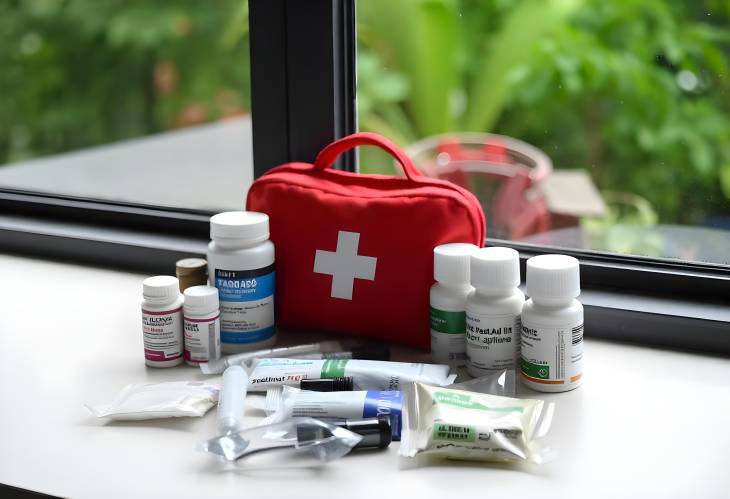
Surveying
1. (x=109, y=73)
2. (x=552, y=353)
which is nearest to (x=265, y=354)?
(x=552, y=353)

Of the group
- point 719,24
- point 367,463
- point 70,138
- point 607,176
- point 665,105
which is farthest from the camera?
point 70,138

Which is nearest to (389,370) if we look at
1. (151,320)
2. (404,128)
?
(151,320)

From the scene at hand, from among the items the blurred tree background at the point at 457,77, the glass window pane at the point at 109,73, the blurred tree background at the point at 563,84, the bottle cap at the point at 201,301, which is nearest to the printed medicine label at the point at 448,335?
the bottle cap at the point at 201,301

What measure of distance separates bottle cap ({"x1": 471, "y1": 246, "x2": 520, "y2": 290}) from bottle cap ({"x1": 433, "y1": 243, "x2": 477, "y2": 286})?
0.06 feet

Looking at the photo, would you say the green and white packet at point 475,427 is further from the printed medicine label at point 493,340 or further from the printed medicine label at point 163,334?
the printed medicine label at point 163,334

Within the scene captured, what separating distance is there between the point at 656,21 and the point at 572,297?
1722 millimetres

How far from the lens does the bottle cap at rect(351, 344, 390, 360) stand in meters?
0.89

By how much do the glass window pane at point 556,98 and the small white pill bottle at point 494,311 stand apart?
2.59ft

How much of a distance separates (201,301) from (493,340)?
11.1 inches

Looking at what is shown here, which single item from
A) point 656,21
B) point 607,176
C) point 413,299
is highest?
point 656,21

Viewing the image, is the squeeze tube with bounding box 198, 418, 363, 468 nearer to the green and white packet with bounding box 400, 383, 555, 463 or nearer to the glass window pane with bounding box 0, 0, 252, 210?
the green and white packet with bounding box 400, 383, 555, 463

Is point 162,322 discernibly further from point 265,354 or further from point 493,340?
point 493,340

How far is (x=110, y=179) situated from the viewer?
1865mm

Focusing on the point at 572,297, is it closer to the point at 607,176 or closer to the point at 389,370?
the point at 389,370
